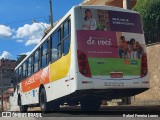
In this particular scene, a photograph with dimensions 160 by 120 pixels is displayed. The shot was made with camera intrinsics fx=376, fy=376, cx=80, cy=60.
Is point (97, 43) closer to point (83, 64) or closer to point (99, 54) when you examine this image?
point (99, 54)

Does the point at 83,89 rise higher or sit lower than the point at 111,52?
lower

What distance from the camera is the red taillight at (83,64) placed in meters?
12.2

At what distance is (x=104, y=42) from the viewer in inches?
500

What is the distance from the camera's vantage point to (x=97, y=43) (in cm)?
1265

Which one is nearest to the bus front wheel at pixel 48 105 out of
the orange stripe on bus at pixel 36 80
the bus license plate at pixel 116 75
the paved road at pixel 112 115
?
the orange stripe on bus at pixel 36 80

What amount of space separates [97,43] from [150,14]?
73.6 feet

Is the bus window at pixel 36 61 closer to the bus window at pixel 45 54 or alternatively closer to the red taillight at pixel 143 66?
the bus window at pixel 45 54

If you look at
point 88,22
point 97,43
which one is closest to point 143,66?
point 97,43

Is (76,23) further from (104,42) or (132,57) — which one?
(132,57)

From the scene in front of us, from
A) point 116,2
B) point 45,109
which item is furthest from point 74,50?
point 116,2

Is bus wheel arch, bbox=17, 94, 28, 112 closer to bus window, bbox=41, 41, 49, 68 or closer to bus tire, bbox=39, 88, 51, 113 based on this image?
bus tire, bbox=39, 88, 51, 113

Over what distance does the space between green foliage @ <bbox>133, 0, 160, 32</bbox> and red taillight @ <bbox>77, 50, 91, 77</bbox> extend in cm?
2160

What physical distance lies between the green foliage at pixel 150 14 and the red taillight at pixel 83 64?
2160 centimetres

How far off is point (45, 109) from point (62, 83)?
2.71m
